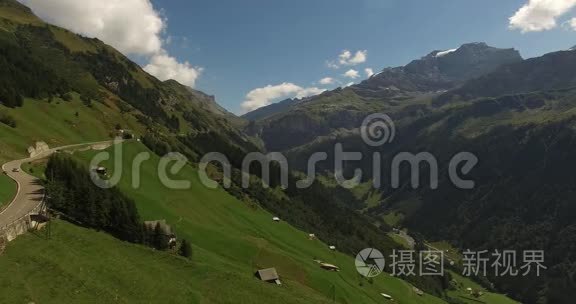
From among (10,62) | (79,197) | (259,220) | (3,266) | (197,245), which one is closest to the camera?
(3,266)

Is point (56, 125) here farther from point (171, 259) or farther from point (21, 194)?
point (171, 259)

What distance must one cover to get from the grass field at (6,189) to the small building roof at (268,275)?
42.2 metres

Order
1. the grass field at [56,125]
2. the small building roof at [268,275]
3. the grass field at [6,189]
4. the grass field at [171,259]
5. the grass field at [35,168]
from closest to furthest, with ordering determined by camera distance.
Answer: the grass field at [171,259] < the grass field at [6,189] < the grass field at [35,168] < the small building roof at [268,275] < the grass field at [56,125]

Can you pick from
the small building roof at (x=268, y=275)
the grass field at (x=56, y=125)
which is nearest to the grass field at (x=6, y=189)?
the grass field at (x=56, y=125)

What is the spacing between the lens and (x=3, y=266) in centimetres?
5150

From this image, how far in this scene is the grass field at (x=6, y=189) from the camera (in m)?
69.3

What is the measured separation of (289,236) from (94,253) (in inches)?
3504

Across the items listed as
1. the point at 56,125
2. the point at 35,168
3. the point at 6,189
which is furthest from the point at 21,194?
the point at 56,125

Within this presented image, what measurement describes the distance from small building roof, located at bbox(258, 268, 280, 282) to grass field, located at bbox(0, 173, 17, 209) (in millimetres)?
42173

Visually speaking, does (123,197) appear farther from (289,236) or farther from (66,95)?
(66,95)

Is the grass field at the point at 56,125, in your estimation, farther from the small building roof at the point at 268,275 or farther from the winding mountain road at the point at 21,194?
the small building roof at the point at 268,275

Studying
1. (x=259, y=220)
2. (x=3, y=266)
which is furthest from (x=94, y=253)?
(x=259, y=220)

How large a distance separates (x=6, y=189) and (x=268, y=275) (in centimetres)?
4480

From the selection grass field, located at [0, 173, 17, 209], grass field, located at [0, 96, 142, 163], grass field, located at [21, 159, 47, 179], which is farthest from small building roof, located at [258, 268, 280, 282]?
grass field, located at [0, 96, 142, 163]
